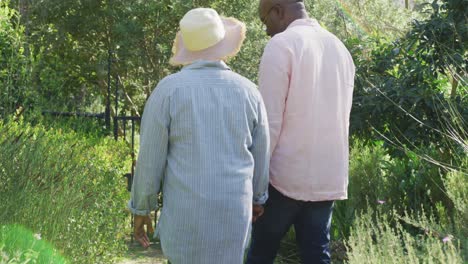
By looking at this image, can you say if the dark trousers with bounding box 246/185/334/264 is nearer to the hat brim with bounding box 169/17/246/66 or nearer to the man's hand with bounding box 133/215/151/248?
the man's hand with bounding box 133/215/151/248

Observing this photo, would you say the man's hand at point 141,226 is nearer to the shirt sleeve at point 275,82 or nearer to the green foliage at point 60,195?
the green foliage at point 60,195

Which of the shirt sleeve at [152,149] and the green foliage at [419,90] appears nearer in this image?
the shirt sleeve at [152,149]

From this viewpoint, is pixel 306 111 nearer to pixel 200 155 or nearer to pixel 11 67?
pixel 200 155

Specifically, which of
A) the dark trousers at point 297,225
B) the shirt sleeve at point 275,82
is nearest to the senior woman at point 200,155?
the shirt sleeve at point 275,82

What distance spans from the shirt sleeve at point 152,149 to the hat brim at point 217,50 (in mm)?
220

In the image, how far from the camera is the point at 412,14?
52.1ft

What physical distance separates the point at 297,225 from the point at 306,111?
0.60 m

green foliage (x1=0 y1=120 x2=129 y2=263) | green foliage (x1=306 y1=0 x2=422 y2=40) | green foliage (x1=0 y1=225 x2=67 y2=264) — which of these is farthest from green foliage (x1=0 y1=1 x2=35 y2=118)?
green foliage (x1=306 y1=0 x2=422 y2=40)

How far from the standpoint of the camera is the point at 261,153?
10.6ft

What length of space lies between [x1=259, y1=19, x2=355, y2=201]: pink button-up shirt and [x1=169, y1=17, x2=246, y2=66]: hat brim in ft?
1.15

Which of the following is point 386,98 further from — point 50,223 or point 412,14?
point 412,14

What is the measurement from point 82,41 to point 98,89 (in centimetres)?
116

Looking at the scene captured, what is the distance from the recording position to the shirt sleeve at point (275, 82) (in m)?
3.58

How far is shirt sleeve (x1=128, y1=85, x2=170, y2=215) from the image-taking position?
301 cm
